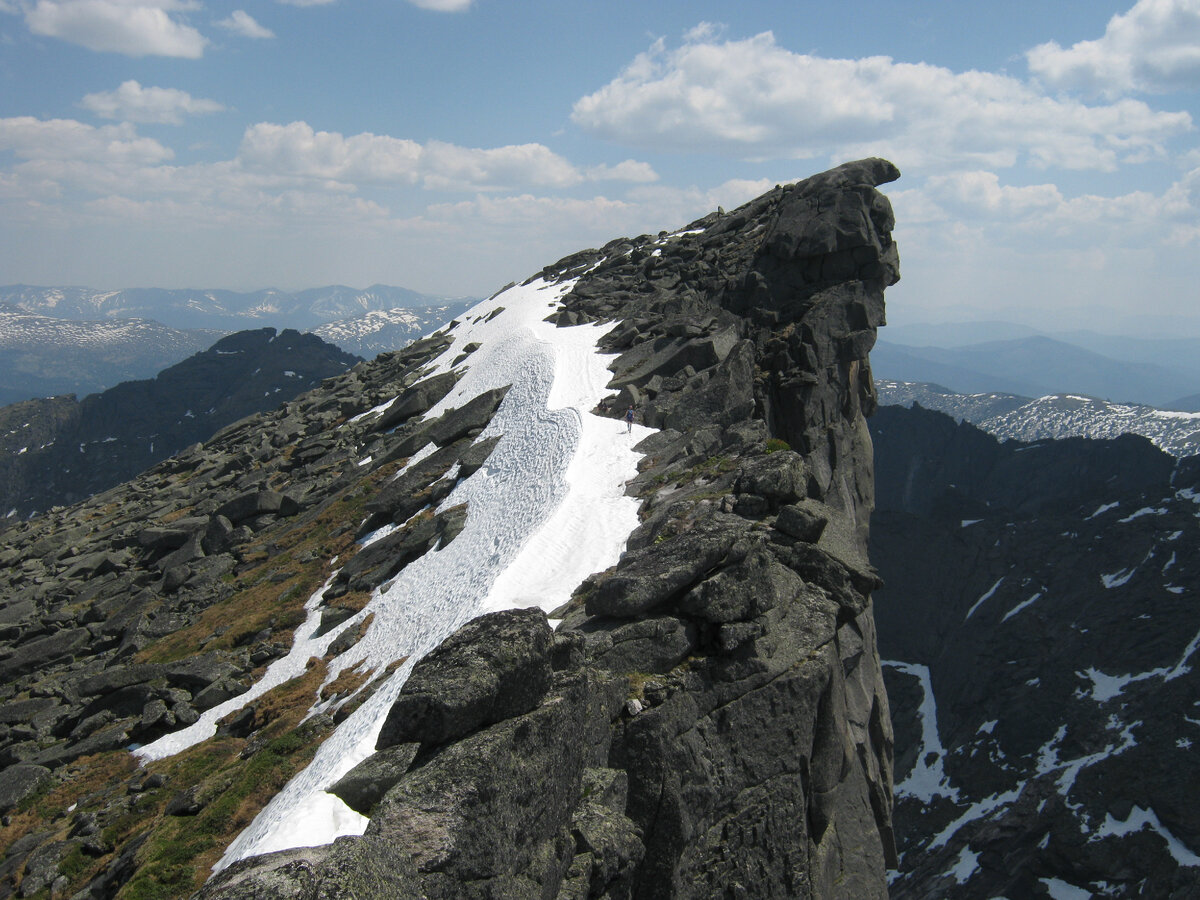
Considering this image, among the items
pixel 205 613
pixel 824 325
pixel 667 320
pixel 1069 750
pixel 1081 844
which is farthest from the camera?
pixel 1069 750

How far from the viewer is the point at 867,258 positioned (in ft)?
175

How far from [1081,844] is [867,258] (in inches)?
3612

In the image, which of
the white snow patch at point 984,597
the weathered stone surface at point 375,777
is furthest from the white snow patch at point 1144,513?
the weathered stone surface at point 375,777

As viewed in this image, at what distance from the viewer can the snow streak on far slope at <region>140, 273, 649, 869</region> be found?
1847cm

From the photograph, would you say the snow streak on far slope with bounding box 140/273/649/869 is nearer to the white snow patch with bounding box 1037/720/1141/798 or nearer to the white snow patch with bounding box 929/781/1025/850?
the white snow patch with bounding box 929/781/1025/850

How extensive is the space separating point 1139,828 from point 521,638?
123m

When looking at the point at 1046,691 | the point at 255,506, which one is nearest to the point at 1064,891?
the point at 1046,691

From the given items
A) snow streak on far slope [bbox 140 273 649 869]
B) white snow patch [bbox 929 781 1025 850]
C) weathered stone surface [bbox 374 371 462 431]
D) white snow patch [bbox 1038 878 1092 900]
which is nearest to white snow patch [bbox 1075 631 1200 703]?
white snow patch [bbox 929 781 1025 850]

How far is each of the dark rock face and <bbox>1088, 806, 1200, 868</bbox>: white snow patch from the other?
0.19m

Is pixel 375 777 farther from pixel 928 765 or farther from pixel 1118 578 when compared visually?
pixel 1118 578

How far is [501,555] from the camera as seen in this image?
28234mm

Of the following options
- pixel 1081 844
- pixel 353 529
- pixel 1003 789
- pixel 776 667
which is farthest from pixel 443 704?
pixel 1003 789

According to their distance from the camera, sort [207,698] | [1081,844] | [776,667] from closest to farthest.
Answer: [776,667] → [207,698] → [1081,844]

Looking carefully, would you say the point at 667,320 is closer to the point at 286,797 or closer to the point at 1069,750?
the point at 286,797
